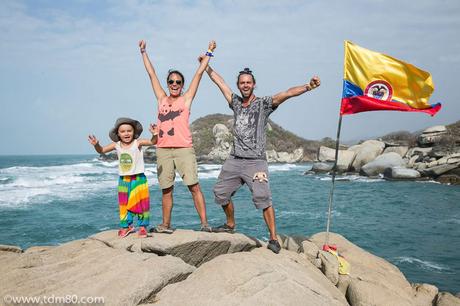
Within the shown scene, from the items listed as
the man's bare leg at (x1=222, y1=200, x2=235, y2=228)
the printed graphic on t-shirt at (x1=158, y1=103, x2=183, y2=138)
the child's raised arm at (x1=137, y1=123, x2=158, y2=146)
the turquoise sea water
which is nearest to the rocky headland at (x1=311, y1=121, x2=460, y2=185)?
the turquoise sea water

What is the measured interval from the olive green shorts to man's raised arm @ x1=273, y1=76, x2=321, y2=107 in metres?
1.57

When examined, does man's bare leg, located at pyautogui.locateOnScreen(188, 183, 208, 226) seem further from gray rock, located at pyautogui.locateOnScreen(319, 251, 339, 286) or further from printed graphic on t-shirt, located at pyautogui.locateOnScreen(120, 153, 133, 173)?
gray rock, located at pyautogui.locateOnScreen(319, 251, 339, 286)

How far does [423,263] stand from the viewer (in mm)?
9930

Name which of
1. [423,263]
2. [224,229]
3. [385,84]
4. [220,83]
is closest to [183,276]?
[224,229]

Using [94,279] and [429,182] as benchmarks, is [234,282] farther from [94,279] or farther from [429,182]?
[429,182]

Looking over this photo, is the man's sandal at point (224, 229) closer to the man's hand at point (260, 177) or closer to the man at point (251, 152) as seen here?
the man at point (251, 152)

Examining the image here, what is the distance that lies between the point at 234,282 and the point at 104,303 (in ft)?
4.52

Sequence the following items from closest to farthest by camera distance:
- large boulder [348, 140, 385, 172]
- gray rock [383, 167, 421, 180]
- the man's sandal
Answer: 1. the man's sandal
2. gray rock [383, 167, 421, 180]
3. large boulder [348, 140, 385, 172]

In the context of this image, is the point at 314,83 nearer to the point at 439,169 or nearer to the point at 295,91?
the point at 295,91

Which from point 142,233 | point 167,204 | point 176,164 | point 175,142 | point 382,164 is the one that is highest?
point 175,142

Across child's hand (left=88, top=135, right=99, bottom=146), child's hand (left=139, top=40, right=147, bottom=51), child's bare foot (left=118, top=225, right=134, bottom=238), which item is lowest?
child's bare foot (left=118, top=225, right=134, bottom=238)

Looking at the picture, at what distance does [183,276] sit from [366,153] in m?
38.6

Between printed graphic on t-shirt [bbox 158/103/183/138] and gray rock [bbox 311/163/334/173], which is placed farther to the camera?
gray rock [bbox 311/163/334/173]

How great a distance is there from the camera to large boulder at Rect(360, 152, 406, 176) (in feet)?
114
